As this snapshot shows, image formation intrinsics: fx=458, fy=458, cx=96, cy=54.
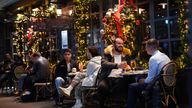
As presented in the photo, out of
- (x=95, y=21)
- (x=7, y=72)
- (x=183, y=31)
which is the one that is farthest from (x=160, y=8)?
(x=7, y=72)

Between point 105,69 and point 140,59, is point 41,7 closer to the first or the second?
point 140,59

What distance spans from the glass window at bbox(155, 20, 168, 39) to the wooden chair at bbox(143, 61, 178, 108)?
302 centimetres

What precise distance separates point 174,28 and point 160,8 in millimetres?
747

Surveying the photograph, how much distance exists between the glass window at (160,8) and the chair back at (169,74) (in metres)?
3.21

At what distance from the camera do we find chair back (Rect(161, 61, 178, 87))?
7.67 meters

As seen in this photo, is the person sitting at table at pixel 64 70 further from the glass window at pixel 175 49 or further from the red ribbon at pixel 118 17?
the glass window at pixel 175 49

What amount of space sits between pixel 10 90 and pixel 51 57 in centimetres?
185

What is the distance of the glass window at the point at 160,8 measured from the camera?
10.8 meters

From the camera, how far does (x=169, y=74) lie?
7.73 metres

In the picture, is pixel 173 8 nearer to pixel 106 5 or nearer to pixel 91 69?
pixel 91 69

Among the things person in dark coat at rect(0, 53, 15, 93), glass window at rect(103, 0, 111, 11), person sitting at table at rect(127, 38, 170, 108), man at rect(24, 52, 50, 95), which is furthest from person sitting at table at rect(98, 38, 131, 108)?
person in dark coat at rect(0, 53, 15, 93)

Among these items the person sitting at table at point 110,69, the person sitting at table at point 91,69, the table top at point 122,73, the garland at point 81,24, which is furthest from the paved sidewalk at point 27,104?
the table top at point 122,73

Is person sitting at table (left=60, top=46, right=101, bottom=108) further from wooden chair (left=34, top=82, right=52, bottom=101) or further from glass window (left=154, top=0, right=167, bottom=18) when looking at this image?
wooden chair (left=34, top=82, right=52, bottom=101)

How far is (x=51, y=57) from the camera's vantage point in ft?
53.7
